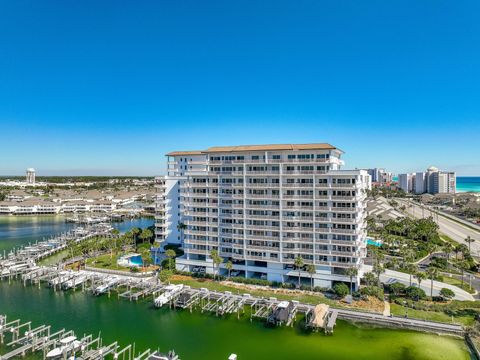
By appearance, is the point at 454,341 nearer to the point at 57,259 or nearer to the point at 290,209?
the point at 290,209

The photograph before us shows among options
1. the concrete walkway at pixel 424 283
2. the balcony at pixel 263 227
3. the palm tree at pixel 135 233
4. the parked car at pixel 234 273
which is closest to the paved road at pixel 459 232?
the concrete walkway at pixel 424 283

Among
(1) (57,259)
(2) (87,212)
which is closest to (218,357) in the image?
(1) (57,259)

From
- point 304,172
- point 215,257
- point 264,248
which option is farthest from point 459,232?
point 215,257

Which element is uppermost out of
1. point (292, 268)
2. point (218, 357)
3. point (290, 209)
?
point (290, 209)

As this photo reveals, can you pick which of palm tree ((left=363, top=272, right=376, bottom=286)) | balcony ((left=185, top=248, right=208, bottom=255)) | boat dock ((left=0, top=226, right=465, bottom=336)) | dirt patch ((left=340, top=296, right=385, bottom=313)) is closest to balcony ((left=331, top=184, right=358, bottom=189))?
→ palm tree ((left=363, top=272, right=376, bottom=286))

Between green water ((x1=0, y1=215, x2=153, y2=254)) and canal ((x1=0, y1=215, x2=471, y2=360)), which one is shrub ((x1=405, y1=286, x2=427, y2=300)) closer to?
canal ((x1=0, y1=215, x2=471, y2=360))

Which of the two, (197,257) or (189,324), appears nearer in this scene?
(189,324)

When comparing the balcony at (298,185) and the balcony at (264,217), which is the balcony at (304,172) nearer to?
the balcony at (298,185)
